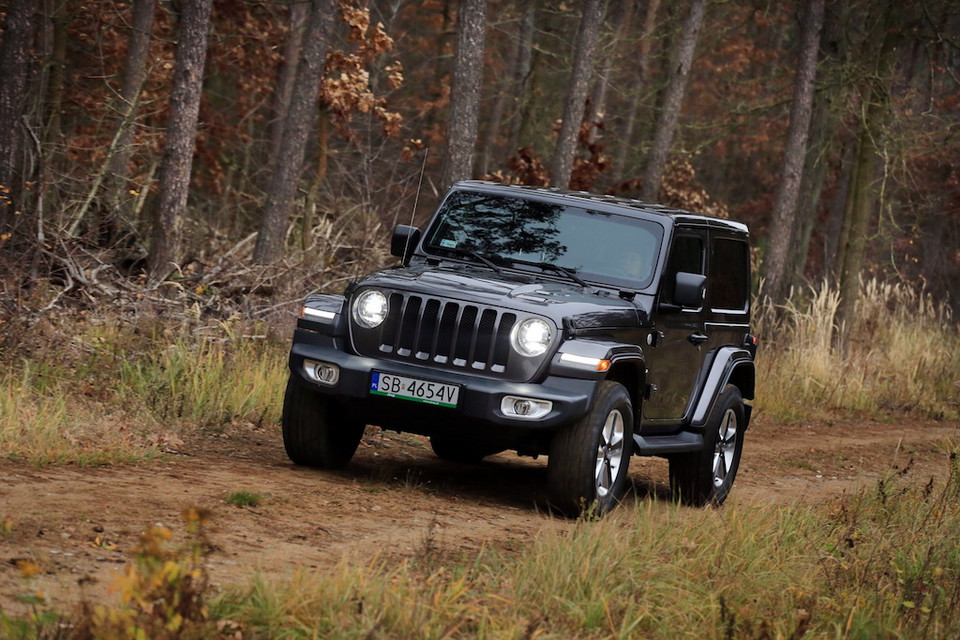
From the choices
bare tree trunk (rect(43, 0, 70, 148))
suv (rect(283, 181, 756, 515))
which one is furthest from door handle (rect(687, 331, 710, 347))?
bare tree trunk (rect(43, 0, 70, 148))

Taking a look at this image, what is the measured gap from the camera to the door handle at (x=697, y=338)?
29.8 feet

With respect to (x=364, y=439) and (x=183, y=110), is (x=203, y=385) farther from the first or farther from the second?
(x=183, y=110)

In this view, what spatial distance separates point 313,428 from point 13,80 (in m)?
6.83

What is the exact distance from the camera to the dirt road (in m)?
5.51

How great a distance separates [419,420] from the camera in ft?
25.2

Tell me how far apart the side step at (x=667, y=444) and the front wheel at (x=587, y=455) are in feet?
1.31

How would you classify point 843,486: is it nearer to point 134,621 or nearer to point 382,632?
point 382,632

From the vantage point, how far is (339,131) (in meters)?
24.3

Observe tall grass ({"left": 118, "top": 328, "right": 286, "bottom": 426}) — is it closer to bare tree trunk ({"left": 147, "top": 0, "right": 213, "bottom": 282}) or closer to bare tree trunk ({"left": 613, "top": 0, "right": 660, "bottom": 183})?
bare tree trunk ({"left": 147, "top": 0, "right": 213, "bottom": 282})

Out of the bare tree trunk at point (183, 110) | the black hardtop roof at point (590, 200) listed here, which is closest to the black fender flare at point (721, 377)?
the black hardtop roof at point (590, 200)

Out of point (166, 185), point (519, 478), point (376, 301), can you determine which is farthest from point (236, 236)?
point (376, 301)

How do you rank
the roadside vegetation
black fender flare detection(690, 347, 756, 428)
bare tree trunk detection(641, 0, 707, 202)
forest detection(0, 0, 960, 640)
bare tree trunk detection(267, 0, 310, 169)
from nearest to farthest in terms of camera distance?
the roadside vegetation → forest detection(0, 0, 960, 640) → black fender flare detection(690, 347, 756, 428) → bare tree trunk detection(641, 0, 707, 202) → bare tree trunk detection(267, 0, 310, 169)

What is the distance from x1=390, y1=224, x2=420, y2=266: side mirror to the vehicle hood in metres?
0.53

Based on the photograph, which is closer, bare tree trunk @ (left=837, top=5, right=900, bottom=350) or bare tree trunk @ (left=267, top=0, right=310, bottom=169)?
bare tree trunk @ (left=837, top=5, right=900, bottom=350)
